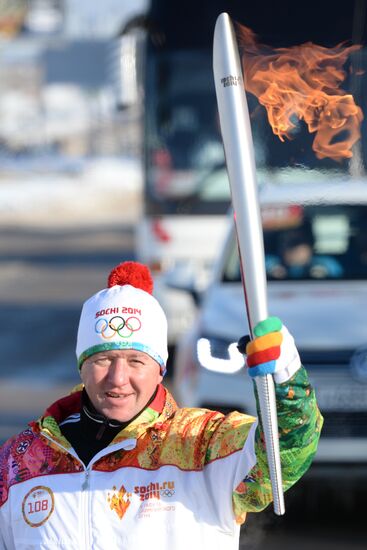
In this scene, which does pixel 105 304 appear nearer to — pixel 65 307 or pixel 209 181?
pixel 209 181

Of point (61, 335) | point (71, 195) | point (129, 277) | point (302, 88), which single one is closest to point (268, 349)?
point (129, 277)

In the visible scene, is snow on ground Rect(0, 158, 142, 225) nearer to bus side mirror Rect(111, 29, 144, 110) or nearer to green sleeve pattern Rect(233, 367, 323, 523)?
bus side mirror Rect(111, 29, 144, 110)

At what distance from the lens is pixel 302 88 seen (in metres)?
3.24

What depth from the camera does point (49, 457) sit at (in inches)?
107

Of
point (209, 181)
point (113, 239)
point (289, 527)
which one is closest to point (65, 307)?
point (209, 181)

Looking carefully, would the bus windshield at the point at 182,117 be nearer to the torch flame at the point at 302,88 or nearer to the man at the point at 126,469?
the torch flame at the point at 302,88

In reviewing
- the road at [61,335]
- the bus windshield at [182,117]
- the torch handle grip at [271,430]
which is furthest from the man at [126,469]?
the bus windshield at [182,117]

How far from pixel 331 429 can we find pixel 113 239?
20651 millimetres

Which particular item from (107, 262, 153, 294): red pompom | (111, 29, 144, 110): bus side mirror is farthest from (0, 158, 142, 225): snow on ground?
(107, 262, 153, 294): red pompom

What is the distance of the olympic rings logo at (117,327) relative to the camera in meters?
2.72

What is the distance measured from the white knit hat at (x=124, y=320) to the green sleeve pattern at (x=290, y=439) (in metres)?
0.36

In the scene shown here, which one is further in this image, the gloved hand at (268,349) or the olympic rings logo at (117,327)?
the olympic rings logo at (117,327)

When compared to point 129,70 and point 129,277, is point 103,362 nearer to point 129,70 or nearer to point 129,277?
point 129,277

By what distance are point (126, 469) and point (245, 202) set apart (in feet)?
2.09
